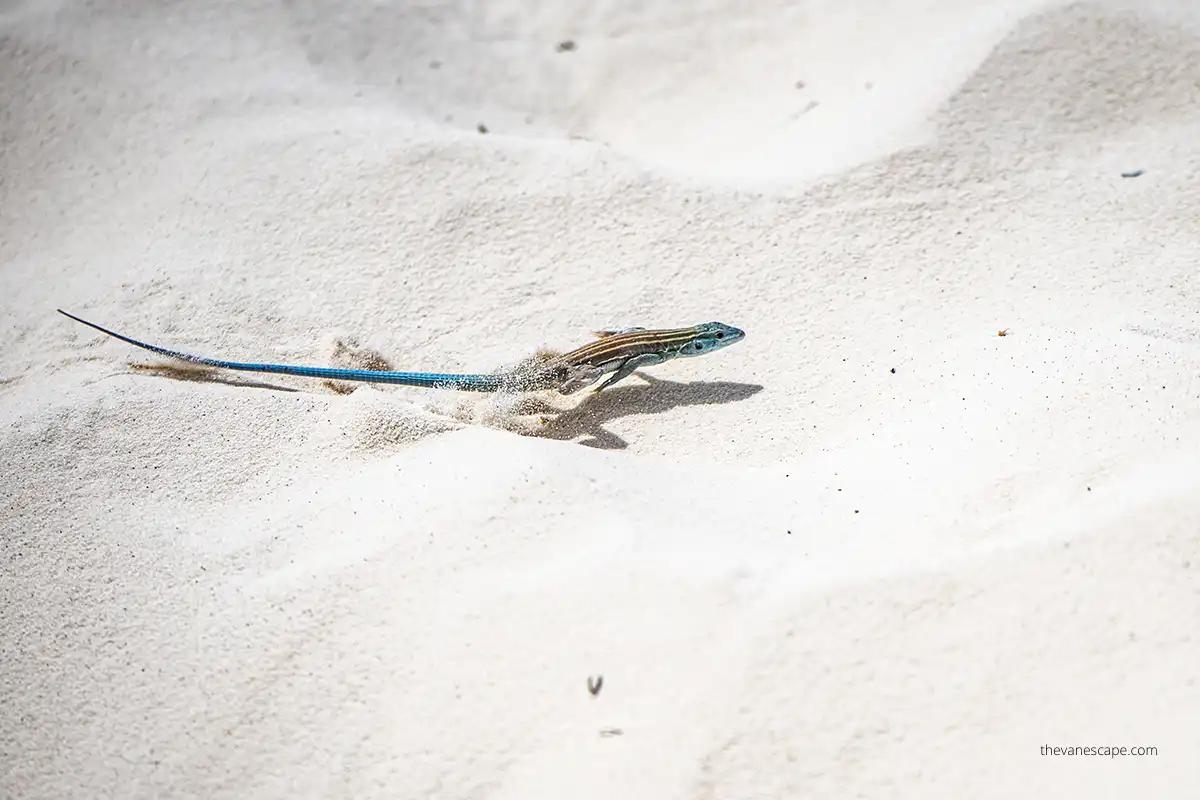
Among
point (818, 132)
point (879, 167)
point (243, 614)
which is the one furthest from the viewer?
point (818, 132)

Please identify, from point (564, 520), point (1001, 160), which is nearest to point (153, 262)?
point (564, 520)

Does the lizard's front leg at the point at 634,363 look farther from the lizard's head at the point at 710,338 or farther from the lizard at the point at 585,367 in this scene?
the lizard's head at the point at 710,338

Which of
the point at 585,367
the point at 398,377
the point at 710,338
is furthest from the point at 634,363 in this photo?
the point at 398,377


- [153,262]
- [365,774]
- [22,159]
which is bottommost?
[365,774]

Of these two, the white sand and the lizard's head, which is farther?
the lizard's head

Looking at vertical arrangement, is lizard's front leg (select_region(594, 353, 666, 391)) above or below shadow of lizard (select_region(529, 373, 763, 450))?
above

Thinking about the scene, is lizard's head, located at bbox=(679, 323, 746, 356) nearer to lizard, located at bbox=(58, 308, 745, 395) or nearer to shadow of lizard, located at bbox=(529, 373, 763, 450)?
lizard, located at bbox=(58, 308, 745, 395)

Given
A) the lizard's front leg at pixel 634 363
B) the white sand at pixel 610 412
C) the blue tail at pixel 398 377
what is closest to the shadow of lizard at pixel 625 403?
the white sand at pixel 610 412

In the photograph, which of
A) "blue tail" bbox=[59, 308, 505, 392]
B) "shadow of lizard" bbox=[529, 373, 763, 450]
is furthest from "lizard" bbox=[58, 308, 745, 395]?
"shadow of lizard" bbox=[529, 373, 763, 450]

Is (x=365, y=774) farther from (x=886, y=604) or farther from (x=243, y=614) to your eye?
(x=886, y=604)
